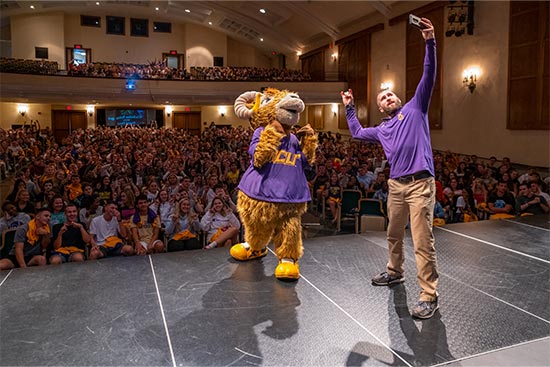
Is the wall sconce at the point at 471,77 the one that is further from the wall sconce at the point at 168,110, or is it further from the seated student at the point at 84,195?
the wall sconce at the point at 168,110

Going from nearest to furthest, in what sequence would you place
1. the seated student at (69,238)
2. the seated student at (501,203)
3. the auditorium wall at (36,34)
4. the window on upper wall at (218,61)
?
the seated student at (69,238) → the seated student at (501,203) → the auditorium wall at (36,34) → the window on upper wall at (218,61)

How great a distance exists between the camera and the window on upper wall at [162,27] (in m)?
24.0

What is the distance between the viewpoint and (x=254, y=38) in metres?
23.8

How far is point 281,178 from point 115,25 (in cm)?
2377

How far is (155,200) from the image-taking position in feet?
18.7

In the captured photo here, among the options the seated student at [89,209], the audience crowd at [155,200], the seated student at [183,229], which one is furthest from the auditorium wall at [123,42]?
the seated student at [183,229]

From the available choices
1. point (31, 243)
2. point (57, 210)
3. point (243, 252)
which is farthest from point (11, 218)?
point (243, 252)

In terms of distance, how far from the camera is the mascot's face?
310 cm

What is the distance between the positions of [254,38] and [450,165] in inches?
654

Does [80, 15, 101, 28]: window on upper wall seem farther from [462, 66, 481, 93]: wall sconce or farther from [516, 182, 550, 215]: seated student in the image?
[516, 182, 550, 215]: seated student

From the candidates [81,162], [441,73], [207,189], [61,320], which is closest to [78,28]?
[81,162]

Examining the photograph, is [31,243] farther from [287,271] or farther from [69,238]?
[287,271]

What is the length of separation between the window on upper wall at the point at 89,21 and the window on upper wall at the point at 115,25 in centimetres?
51

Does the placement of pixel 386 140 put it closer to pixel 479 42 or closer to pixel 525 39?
pixel 525 39
